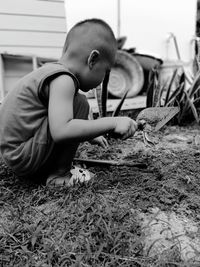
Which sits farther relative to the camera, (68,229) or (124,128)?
(124,128)

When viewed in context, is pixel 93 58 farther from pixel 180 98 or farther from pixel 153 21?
pixel 153 21

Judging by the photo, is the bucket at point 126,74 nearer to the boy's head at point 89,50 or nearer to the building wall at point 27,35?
the building wall at point 27,35

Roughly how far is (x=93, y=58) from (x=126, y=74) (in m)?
2.80

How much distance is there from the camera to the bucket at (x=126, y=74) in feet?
13.7

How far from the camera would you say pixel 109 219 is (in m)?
1.26

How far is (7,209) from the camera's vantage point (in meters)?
1.46

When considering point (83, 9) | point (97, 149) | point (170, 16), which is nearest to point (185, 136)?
point (97, 149)

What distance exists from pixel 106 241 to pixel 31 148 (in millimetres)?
554

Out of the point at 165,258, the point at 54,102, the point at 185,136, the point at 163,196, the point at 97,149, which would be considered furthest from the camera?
the point at 185,136

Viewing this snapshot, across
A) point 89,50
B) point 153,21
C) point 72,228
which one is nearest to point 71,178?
point 72,228

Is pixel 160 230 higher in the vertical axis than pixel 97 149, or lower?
higher

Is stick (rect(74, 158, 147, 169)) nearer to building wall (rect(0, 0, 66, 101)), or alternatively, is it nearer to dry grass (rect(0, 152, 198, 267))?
dry grass (rect(0, 152, 198, 267))

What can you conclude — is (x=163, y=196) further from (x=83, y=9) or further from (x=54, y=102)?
(x=83, y=9)

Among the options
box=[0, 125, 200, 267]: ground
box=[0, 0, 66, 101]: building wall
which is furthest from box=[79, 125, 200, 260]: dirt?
box=[0, 0, 66, 101]: building wall
